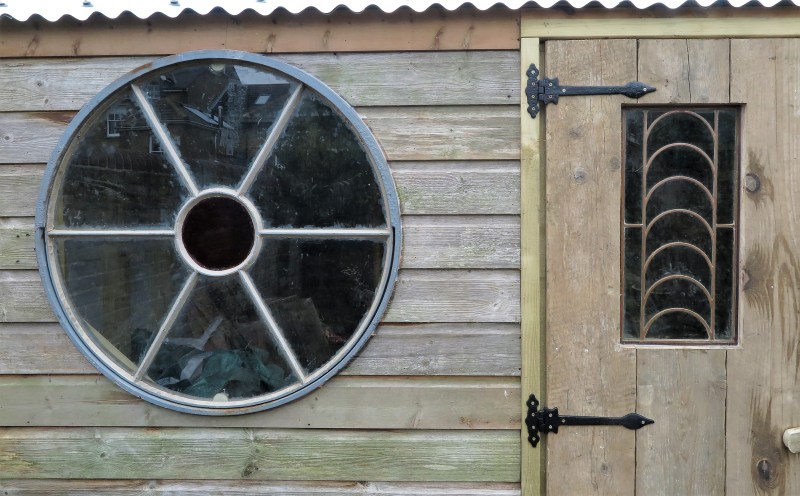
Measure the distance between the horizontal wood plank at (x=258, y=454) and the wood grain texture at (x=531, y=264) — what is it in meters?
0.07

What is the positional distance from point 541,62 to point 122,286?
4.93ft

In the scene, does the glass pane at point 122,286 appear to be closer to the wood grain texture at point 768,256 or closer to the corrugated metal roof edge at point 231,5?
the corrugated metal roof edge at point 231,5

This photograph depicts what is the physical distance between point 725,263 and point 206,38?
1.76m

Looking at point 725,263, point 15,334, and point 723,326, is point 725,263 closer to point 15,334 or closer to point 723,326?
point 723,326

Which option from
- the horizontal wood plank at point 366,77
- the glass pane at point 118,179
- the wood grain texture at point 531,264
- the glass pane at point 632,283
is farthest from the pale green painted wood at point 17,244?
the glass pane at point 632,283

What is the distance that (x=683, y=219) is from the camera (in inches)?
77.2

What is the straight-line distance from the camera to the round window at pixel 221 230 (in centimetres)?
201

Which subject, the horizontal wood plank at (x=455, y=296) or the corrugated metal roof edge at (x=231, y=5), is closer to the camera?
the corrugated metal roof edge at (x=231, y=5)

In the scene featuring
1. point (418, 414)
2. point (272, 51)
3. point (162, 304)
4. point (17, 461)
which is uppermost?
point (272, 51)

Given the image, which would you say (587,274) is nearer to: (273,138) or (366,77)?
(366,77)

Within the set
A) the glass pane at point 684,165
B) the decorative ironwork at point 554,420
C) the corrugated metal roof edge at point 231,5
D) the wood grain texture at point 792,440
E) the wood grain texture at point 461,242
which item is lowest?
the wood grain texture at point 792,440

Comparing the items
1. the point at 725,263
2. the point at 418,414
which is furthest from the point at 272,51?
the point at 725,263

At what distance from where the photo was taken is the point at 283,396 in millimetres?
2039

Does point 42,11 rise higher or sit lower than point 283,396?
higher
